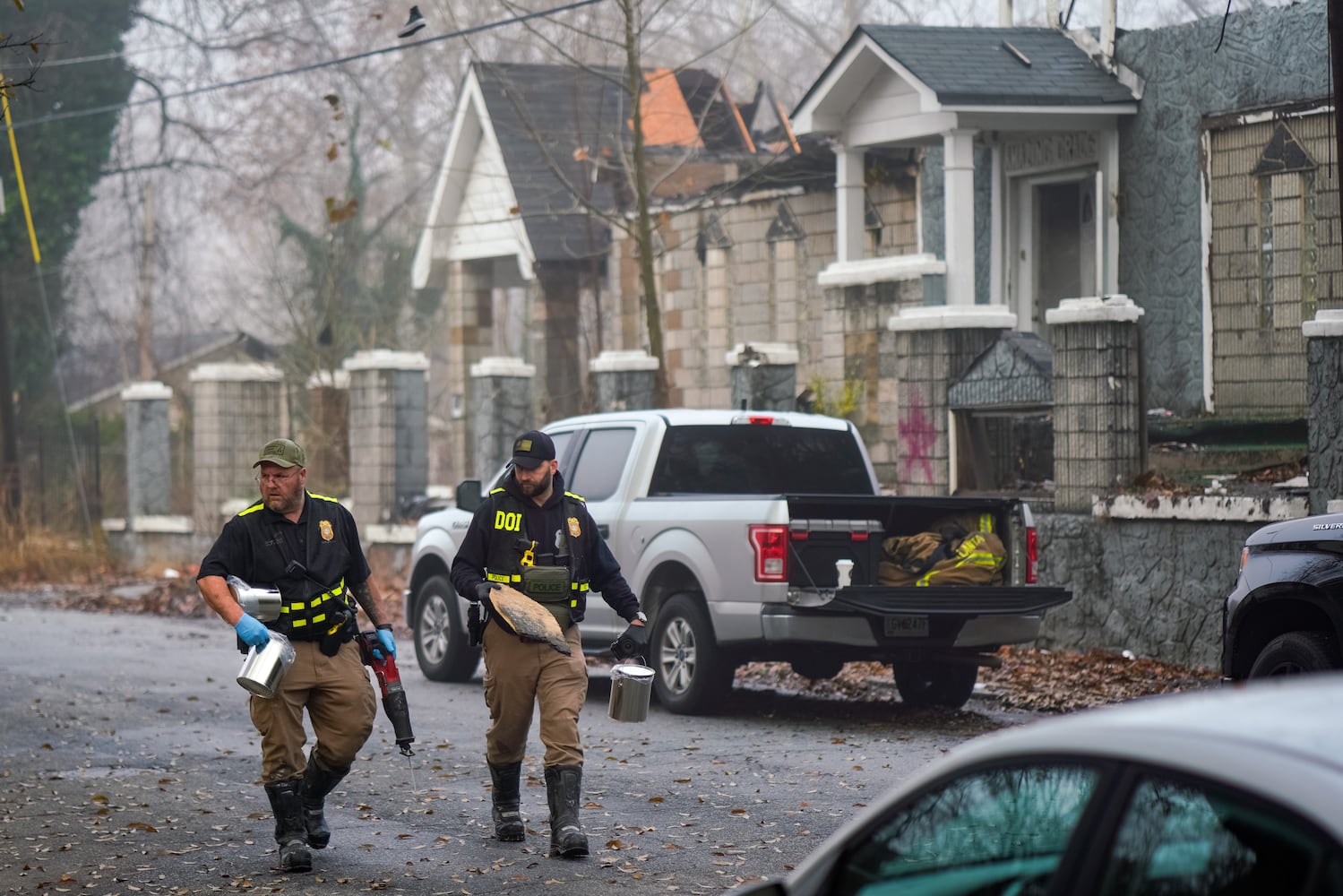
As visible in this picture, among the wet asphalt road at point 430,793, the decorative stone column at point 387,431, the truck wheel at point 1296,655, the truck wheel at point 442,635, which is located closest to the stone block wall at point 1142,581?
the wet asphalt road at point 430,793

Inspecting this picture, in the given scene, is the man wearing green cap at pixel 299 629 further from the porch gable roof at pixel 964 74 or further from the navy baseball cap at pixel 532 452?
the porch gable roof at pixel 964 74

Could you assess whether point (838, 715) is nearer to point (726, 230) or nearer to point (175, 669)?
point (175, 669)

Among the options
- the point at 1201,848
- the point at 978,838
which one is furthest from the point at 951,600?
the point at 1201,848

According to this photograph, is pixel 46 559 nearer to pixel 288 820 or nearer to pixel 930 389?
pixel 930 389

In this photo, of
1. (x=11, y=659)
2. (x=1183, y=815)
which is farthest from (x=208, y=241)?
→ (x=1183, y=815)

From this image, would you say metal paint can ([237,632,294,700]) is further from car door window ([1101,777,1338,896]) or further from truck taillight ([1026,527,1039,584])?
truck taillight ([1026,527,1039,584])

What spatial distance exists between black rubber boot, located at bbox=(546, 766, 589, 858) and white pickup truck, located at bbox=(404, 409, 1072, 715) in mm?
3730

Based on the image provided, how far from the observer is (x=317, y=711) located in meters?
8.35

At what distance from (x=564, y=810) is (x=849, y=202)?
14.8 metres

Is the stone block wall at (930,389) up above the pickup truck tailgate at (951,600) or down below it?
above

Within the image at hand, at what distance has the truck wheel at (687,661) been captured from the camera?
1255 centimetres

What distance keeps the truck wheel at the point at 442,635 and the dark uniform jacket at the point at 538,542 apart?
611 cm

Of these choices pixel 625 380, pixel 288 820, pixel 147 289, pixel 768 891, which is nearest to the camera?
pixel 768 891

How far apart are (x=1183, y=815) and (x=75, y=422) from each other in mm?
39080
